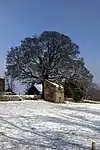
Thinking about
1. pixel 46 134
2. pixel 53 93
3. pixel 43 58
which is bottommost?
pixel 46 134

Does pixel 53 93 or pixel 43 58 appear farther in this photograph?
pixel 43 58

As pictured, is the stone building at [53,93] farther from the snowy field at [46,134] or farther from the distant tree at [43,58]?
the snowy field at [46,134]

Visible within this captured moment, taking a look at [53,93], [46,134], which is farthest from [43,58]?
[46,134]

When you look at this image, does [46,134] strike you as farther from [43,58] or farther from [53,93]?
[43,58]

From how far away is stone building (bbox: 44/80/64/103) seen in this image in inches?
1011

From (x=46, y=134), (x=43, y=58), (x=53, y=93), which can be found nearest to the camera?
(x=46, y=134)

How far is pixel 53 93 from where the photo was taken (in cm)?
2583

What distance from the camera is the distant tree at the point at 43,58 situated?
37.0 metres

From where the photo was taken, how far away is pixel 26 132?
1102 centimetres

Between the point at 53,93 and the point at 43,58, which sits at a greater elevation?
the point at 43,58

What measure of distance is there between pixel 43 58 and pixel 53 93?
12.9m

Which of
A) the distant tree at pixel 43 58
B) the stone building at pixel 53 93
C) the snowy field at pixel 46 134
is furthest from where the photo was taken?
the distant tree at pixel 43 58

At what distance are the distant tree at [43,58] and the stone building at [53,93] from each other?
32.4 ft

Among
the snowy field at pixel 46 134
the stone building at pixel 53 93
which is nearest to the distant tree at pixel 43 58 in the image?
the stone building at pixel 53 93
